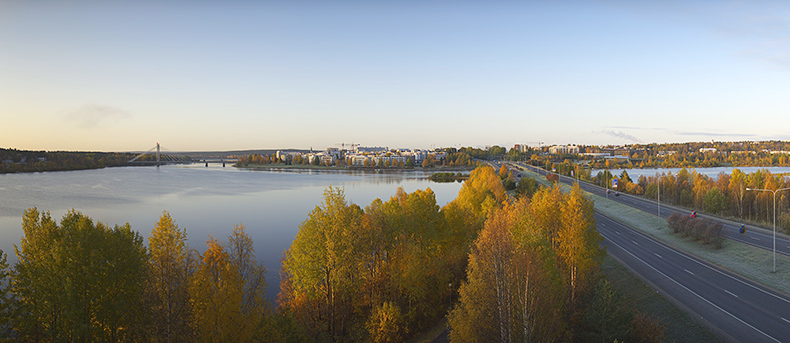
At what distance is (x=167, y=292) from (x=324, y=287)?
780 centimetres

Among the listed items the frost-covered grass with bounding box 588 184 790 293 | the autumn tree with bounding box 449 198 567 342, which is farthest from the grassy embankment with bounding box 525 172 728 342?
the autumn tree with bounding box 449 198 567 342

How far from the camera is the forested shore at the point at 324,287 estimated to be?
12.9 metres

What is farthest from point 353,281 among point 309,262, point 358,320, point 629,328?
point 629,328

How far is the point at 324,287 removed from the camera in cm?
1922

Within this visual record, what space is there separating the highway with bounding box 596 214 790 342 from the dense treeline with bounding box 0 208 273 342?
19215 millimetres

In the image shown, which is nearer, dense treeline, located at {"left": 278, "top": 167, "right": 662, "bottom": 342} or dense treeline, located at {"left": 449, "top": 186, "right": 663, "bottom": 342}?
dense treeline, located at {"left": 449, "top": 186, "right": 663, "bottom": 342}

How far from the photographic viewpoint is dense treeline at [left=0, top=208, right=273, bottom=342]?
12.6 meters

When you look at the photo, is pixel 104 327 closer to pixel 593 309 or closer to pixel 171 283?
pixel 171 283

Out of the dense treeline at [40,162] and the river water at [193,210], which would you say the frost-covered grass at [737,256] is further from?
the dense treeline at [40,162]

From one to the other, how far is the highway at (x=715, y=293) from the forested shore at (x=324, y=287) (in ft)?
13.1

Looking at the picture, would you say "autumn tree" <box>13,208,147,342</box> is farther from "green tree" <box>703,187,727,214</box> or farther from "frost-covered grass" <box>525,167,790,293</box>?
"green tree" <box>703,187,727,214</box>

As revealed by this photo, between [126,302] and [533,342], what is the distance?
46.7 feet

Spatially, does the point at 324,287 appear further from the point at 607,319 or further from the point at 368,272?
the point at 607,319

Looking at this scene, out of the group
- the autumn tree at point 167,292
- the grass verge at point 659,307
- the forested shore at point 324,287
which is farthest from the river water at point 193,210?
the grass verge at point 659,307
